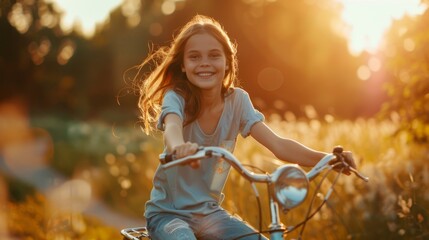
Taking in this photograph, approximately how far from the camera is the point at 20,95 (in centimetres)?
4419

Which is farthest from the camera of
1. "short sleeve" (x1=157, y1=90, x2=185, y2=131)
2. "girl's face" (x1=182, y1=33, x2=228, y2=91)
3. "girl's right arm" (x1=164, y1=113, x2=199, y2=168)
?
"girl's face" (x1=182, y1=33, x2=228, y2=91)

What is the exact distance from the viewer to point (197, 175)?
14.0 ft

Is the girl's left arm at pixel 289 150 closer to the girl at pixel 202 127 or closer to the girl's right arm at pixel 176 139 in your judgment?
the girl at pixel 202 127

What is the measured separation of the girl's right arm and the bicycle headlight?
33 cm

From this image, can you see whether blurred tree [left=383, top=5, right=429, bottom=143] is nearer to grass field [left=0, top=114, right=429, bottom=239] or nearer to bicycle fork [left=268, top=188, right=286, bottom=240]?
grass field [left=0, top=114, right=429, bottom=239]

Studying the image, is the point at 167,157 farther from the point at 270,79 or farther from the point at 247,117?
the point at 270,79

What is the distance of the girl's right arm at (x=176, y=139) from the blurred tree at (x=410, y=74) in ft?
11.5

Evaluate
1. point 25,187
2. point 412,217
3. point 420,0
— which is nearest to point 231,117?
point 412,217

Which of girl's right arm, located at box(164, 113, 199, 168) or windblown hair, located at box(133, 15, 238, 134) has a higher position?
windblown hair, located at box(133, 15, 238, 134)

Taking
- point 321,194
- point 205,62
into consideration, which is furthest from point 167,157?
point 321,194

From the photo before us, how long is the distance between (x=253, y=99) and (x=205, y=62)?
33533 millimetres

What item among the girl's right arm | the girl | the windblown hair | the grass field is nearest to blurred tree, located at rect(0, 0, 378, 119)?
the grass field

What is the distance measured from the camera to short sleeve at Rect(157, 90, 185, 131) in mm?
4004

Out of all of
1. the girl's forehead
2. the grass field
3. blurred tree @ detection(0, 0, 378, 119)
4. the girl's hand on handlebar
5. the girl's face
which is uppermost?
blurred tree @ detection(0, 0, 378, 119)
